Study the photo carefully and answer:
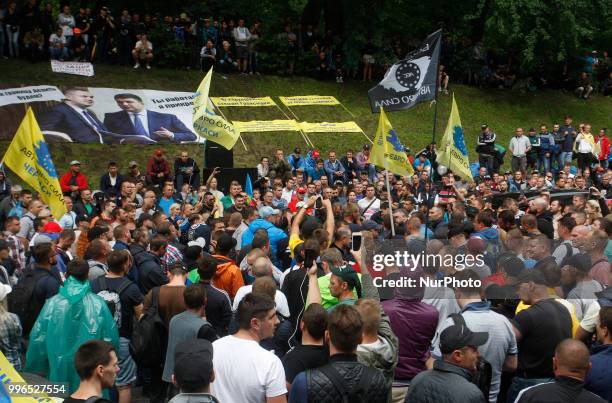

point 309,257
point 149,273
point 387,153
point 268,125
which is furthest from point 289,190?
point 309,257

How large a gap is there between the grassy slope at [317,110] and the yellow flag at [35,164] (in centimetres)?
995

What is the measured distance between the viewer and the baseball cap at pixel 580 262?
23.2ft

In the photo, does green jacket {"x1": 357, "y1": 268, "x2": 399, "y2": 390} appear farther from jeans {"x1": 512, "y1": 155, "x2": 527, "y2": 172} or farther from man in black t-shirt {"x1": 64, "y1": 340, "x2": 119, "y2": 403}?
jeans {"x1": 512, "y1": 155, "x2": 527, "y2": 172}

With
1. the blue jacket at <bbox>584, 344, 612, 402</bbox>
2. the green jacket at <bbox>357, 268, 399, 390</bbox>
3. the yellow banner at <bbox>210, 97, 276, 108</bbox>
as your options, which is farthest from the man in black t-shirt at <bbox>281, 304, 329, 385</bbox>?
the yellow banner at <bbox>210, 97, 276, 108</bbox>

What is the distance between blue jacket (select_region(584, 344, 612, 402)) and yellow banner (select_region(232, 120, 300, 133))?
19276 mm

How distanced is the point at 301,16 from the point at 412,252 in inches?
919

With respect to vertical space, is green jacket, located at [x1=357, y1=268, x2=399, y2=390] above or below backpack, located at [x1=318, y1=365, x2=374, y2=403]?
below

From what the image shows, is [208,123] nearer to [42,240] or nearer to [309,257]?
[42,240]

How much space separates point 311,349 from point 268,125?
19.9 m

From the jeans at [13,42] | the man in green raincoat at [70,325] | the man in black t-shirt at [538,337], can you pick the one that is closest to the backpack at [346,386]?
the man in black t-shirt at [538,337]

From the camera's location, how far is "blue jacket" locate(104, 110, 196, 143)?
A: 899 inches

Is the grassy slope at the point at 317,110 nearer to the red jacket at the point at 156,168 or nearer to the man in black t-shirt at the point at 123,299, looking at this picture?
the red jacket at the point at 156,168

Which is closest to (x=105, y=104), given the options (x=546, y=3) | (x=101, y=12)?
(x=101, y=12)

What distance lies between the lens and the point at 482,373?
5.85 meters
